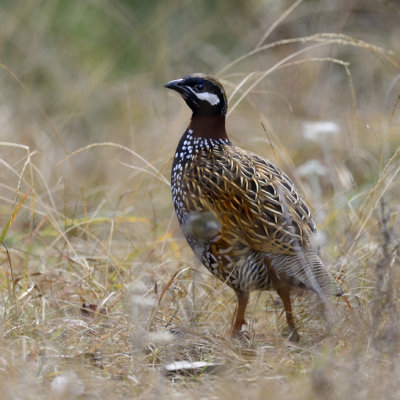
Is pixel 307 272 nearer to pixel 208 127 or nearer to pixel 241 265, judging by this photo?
pixel 241 265

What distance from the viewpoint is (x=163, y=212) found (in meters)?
7.25

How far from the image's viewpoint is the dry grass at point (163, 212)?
3598mm

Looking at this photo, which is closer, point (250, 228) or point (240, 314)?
point (250, 228)

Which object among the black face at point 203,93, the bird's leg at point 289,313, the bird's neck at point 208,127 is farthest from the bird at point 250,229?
the black face at point 203,93

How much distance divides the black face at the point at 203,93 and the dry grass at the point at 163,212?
466 mm

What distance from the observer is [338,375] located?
352 centimetres

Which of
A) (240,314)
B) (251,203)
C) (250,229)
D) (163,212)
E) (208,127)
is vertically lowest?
(163,212)

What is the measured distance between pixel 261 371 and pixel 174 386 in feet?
1.36

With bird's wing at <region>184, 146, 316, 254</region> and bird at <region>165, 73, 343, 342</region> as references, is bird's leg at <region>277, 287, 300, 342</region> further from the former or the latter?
bird's wing at <region>184, 146, 316, 254</region>

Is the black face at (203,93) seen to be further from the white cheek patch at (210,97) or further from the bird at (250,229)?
the bird at (250,229)

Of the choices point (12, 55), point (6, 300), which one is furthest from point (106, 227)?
point (12, 55)

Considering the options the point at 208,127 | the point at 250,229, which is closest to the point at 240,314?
the point at 250,229

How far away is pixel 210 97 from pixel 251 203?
82cm

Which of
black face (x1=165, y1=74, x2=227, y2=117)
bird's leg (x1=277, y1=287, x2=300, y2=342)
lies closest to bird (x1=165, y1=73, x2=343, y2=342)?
bird's leg (x1=277, y1=287, x2=300, y2=342)
